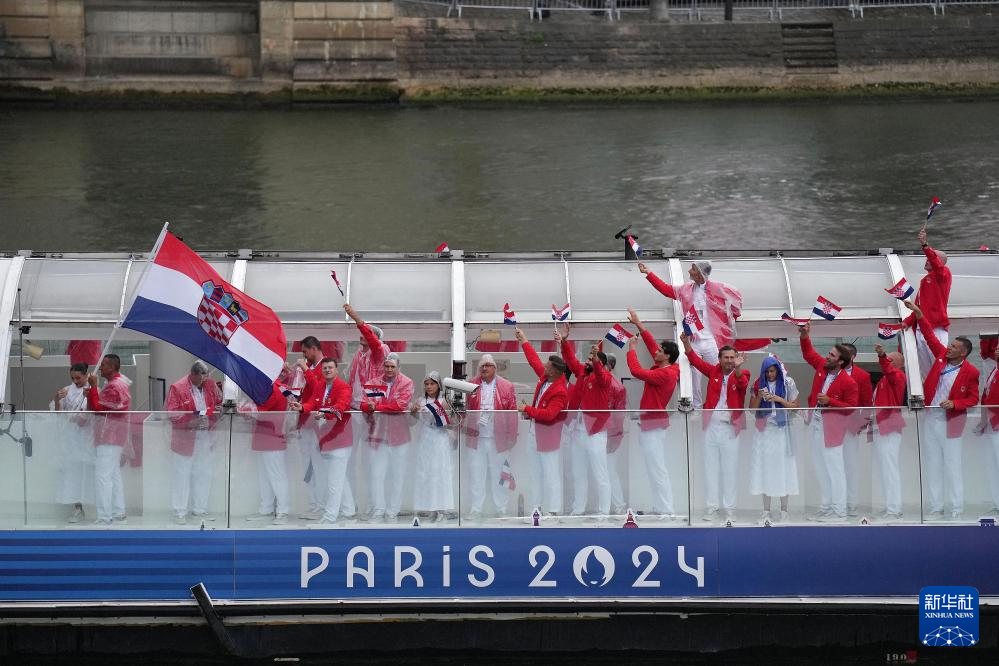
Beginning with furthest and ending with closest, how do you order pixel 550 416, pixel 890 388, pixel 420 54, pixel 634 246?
pixel 420 54 < pixel 634 246 < pixel 890 388 < pixel 550 416

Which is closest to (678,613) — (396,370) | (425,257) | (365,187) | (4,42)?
(396,370)

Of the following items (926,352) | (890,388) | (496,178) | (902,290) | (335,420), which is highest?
(496,178)

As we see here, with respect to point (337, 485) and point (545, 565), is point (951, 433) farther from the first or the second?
point (337, 485)

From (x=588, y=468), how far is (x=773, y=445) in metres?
1.40

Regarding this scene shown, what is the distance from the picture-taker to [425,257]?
14.5m

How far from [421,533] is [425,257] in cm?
296

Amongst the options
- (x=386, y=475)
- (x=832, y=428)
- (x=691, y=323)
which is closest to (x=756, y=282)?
(x=691, y=323)

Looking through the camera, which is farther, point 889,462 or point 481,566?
point 481,566

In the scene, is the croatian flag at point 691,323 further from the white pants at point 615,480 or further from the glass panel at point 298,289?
the glass panel at point 298,289

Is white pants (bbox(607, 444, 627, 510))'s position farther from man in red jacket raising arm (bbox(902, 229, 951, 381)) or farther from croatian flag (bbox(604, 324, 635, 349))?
man in red jacket raising arm (bbox(902, 229, 951, 381))

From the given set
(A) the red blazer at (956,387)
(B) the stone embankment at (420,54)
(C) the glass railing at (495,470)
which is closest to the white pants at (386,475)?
(C) the glass railing at (495,470)

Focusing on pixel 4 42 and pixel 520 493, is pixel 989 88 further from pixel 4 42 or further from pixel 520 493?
pixel 520 493

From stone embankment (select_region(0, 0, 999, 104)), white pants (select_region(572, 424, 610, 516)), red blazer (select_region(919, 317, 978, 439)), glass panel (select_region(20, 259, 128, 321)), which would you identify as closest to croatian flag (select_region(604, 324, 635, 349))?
white pants (select_region(572, 424, 610, 516))

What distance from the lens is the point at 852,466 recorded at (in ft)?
40.9
